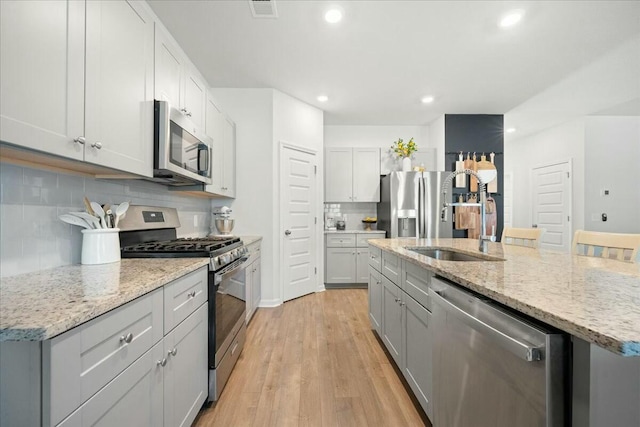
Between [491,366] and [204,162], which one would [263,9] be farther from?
[491,366]

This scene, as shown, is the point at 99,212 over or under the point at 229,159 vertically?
under

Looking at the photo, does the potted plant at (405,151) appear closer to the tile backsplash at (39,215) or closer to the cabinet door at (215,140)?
the cabinet door at (215,140)

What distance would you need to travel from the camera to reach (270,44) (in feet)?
8.84

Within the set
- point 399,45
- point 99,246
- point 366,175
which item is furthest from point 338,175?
point 99,246

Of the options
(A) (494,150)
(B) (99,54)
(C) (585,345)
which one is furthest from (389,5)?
(A) (494,150)

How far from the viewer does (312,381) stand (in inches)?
76.2

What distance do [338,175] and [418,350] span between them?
11.5 ft

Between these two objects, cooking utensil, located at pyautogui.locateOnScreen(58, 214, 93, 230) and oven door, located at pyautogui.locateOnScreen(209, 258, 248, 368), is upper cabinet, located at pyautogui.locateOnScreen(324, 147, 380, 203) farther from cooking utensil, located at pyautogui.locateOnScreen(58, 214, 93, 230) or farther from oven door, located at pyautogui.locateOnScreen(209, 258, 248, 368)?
cooking utensil, located at pyautogui.locateOnScreen(58, 214, 93, 230)

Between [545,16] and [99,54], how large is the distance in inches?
126

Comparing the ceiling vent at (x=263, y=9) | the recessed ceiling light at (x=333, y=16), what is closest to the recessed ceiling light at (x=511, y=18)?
the recessed ceiling light at (x=333, y=16)

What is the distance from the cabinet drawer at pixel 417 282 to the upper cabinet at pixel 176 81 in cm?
189

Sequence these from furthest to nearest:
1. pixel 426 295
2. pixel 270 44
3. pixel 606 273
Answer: pixel 270 44 < pixel 426 295 < pixel 606 273

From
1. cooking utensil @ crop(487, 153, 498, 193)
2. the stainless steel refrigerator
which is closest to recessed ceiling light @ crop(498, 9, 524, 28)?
the stainless steel refrigerator

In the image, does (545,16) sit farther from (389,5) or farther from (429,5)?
(389,5)
